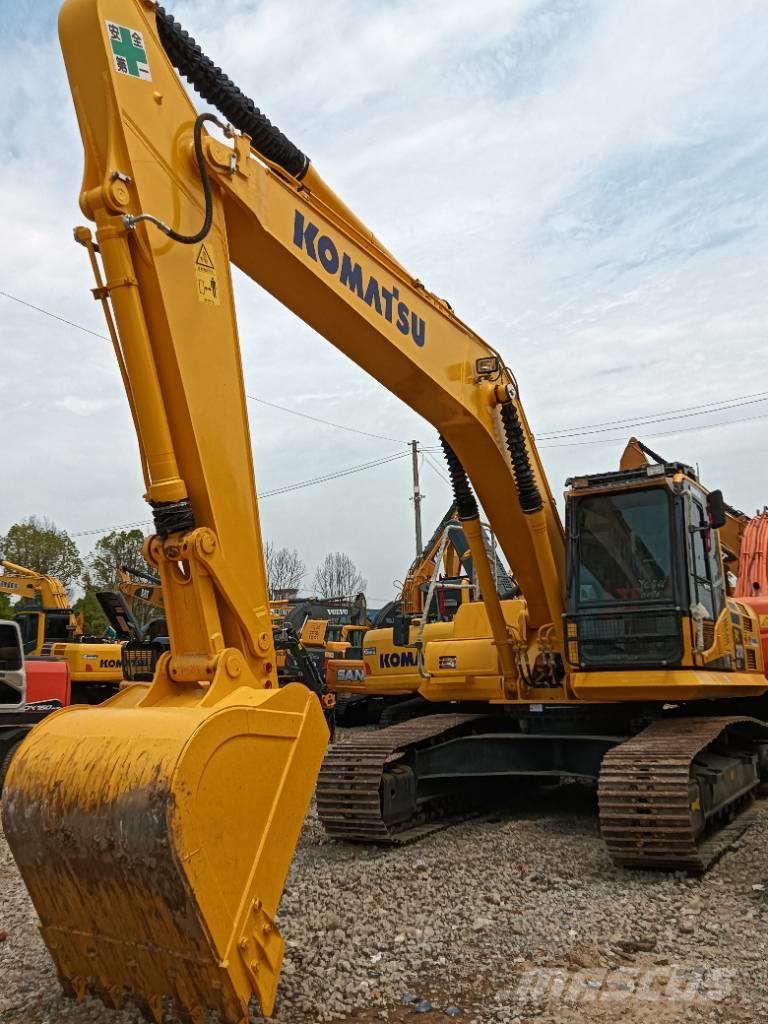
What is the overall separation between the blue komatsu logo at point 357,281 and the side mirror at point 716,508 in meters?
2.71

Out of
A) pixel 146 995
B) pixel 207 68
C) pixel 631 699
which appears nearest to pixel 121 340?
pixel 207 68

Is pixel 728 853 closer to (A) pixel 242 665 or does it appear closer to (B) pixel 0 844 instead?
(A) pixel 242 665

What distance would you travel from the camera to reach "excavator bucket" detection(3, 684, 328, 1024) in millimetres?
3479

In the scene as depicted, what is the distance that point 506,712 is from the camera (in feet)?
27.6

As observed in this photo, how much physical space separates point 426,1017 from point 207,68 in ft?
14.6

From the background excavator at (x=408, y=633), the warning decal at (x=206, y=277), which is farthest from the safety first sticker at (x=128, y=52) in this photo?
the background excavator at (x=408, y=633)

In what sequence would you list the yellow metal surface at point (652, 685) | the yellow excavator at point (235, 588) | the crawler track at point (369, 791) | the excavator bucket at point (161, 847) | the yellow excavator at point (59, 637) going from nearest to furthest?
the excavator bucket at point (161, 847), the yellow excavator at point (235, 588), the yellow metal surface at point (652, 685), the crawler track at point (369, 791), the yellow excavator at point (59, 637)

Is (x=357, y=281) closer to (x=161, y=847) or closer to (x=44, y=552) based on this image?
(x=161, y=847)

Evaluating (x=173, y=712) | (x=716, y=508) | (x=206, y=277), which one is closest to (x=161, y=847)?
(x=173, y=712)

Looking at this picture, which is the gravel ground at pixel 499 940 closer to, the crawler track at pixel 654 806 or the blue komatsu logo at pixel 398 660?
the crawler track at pixel 654 806

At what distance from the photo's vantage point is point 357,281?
5.74 metres

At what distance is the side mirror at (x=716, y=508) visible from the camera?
7.46 metres

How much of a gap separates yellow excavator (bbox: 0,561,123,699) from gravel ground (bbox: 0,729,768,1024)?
32.6 ft

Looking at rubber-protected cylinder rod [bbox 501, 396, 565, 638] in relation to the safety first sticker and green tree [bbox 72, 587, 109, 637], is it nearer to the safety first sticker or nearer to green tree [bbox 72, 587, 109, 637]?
the safety first sticker
